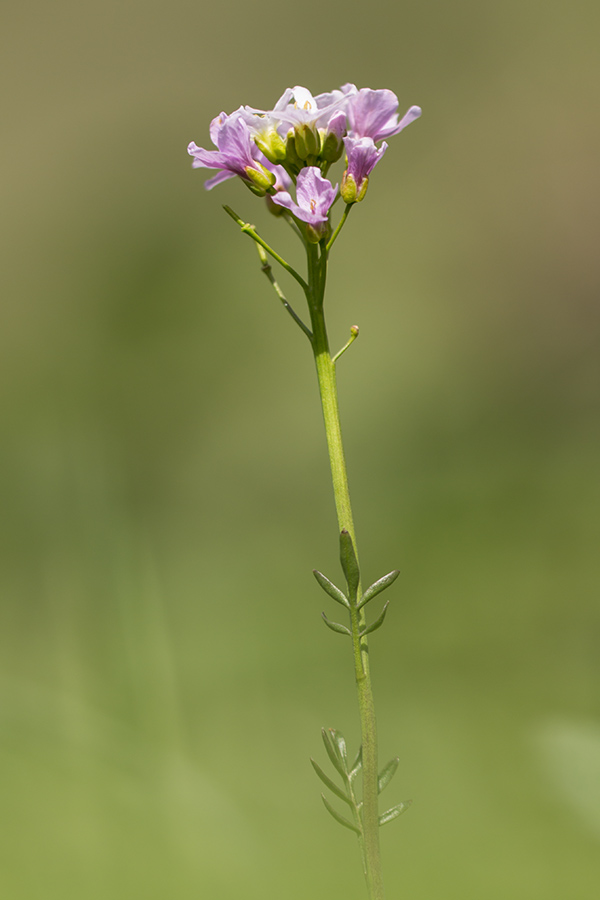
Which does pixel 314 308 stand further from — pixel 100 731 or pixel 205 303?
pixel 205 303

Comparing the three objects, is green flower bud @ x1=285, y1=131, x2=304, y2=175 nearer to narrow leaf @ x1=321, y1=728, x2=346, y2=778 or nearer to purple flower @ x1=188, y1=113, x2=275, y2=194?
purple flower @ x1=188, y1=113, x2=275, y2=194

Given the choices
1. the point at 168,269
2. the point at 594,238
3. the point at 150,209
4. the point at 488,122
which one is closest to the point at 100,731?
the point at 168,269

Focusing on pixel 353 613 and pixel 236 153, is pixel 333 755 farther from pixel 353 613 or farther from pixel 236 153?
pixel 236 153

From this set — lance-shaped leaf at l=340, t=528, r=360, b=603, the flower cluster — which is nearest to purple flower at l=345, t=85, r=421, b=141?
the flower cluster

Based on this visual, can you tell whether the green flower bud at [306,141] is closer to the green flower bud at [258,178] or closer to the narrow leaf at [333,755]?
the green flower bud at [258,178]

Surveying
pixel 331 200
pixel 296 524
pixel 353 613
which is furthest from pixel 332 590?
pixel 296 524

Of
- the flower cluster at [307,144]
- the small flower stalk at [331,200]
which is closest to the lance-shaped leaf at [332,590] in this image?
the small flower stalk at [331,200]
